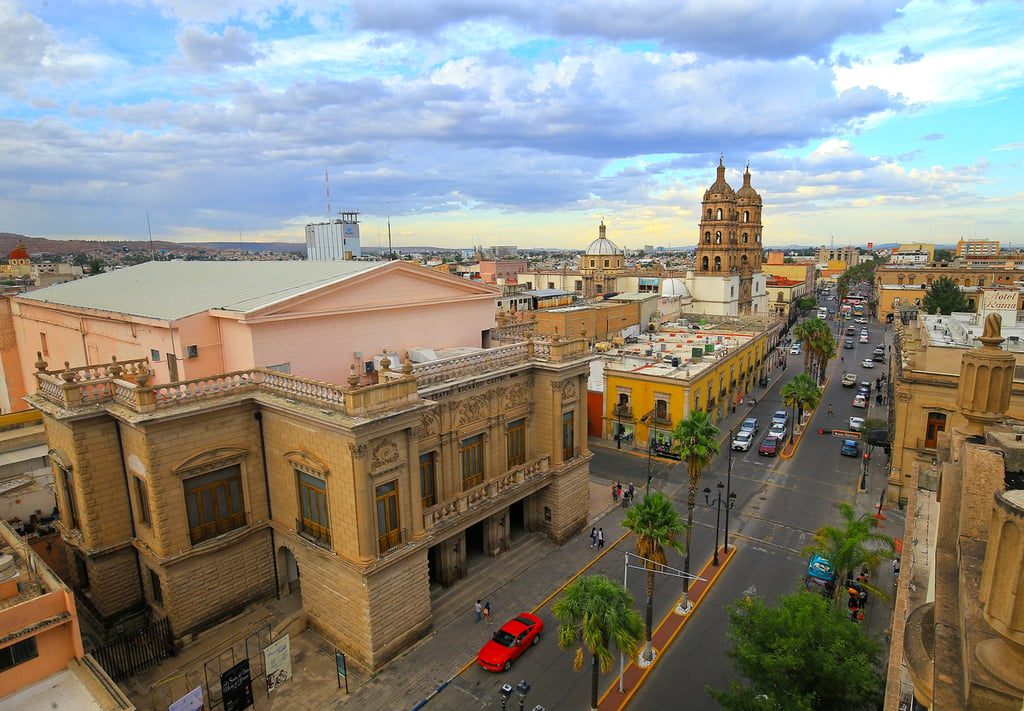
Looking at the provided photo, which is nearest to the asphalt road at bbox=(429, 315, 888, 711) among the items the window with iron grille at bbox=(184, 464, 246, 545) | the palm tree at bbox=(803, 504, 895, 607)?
the palm tree at bbox=(803, 504, 895, 607)

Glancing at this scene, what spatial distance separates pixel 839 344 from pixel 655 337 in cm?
5054

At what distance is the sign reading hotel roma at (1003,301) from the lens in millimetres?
54062

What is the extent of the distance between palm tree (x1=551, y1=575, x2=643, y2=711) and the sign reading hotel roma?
56691mm

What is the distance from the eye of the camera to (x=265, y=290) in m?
26.4

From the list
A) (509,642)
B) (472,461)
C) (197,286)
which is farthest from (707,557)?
(197,286)

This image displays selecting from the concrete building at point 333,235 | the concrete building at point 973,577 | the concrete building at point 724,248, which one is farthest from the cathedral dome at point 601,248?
the concrete building at point 973,577

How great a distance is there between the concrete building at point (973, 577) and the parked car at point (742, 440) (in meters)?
25.8

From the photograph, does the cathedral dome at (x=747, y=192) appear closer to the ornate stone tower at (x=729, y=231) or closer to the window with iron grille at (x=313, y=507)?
the ornate stone tower at (x=729, y=231)

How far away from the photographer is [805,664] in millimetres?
15539

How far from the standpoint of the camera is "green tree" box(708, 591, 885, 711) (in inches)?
595

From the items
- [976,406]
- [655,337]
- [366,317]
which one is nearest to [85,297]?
[366,317]

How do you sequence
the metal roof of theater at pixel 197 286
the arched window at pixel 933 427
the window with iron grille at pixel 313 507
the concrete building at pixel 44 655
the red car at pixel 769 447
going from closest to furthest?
the concrete building at pixel 44 655
the window with iron grille at pixel 313 507
the metal roof of theater at pixel 197 286
the arched window at pixel 933 427
the red car at pixel 769 447

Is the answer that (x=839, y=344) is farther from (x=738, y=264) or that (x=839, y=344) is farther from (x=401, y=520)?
(x=401, y=520)

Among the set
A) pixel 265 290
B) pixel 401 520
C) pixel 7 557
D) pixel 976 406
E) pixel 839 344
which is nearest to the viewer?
pixel 7 557
